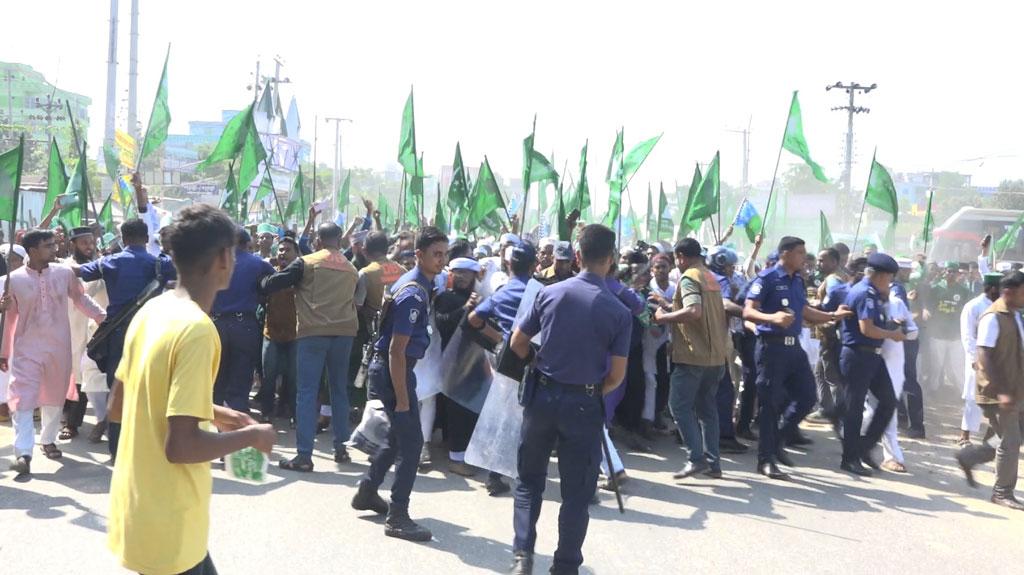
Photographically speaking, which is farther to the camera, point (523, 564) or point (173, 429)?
A: point (523, 564)

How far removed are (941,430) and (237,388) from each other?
748 cm

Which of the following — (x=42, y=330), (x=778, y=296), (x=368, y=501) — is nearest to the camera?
(x=368, y=501)

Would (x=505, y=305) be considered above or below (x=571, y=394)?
above

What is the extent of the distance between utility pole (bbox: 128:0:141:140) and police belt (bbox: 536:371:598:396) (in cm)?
2348

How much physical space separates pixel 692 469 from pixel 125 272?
471 cm

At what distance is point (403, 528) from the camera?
542 cm

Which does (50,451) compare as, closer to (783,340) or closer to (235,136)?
(783,340)

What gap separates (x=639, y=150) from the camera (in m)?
12.9

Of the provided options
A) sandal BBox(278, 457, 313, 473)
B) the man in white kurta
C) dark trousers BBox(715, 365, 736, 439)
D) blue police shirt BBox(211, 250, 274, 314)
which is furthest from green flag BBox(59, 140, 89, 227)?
the man in white kurta

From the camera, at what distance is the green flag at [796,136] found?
1116 centimetres

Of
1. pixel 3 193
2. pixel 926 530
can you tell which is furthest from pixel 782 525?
pixel 3 193

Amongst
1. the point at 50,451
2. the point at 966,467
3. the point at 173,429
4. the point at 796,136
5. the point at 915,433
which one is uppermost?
the point at 796,136

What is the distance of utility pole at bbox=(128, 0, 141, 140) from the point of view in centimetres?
2539

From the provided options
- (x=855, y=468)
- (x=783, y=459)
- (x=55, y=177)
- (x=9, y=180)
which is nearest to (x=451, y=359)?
(x=783, y=459)
